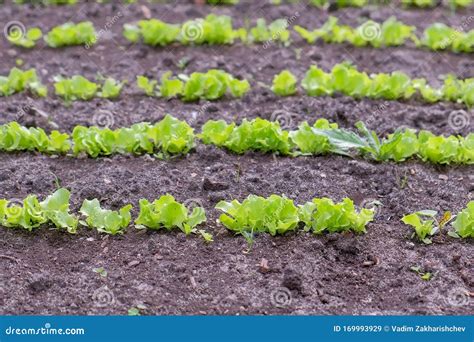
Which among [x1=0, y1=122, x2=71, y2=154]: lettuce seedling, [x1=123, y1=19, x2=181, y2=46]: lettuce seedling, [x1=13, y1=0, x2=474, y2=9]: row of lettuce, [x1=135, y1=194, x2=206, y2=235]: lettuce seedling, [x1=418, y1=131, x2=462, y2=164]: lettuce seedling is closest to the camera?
[x1=135, y1=194, x2=206, y2=235]: lettuce seedling

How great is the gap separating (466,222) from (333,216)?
2.66 ft

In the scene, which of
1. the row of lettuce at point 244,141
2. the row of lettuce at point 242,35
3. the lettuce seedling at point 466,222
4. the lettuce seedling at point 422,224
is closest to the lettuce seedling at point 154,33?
the row of lettuce at point 242,35

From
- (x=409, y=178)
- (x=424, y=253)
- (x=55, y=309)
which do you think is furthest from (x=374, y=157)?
(x=55, y=309)

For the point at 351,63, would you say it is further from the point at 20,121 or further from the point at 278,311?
the point at 278,311

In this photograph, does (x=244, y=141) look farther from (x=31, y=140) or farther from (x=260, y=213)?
(x=31, y=140)

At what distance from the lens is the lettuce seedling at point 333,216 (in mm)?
5133

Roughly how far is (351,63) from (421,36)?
1.20 meters

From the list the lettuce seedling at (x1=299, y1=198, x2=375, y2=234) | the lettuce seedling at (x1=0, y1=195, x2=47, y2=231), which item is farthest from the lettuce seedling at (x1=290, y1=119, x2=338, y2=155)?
the lettuce seedling at (x1=0, y1=195, x2=47, y2=231)

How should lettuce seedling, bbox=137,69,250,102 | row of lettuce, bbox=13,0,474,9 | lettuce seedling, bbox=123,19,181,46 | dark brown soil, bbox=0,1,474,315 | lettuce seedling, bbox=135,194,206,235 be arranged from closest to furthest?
dark brown soil, bbox=0,1,474,315 < lettuce seedling, bbox=135,194,206,235 < lettuce seedling, bbox=137,69,250,102 < lettuce seedling, bbox=123,19,181,46 < row of lettuce, bbox=13,0,474,9

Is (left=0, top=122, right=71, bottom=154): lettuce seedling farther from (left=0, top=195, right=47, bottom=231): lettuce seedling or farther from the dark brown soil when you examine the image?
(left=0, top=195, right=47, bottom=231): lettuce seedling

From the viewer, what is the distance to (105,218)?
5.18m

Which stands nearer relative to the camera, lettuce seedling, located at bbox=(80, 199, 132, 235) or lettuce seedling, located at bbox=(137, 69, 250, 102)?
lettuce seedling, located at bbox=(80, 199, 132, 235)

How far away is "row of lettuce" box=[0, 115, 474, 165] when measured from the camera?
602cm

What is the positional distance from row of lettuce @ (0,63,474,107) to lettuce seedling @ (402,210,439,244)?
2.03 meters
